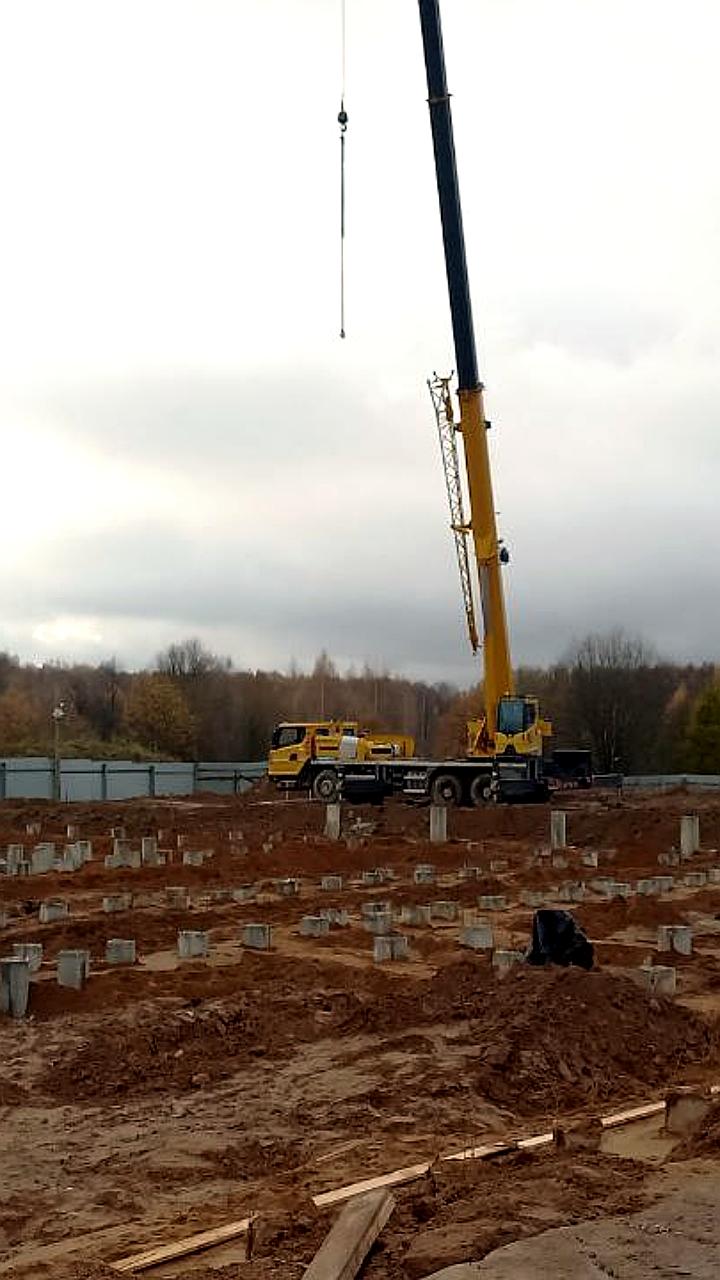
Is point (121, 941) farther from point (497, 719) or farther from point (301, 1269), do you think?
point (497, 719)

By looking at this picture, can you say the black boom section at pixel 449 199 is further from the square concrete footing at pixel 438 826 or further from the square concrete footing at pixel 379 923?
the square concrete footing at pixel 379 923

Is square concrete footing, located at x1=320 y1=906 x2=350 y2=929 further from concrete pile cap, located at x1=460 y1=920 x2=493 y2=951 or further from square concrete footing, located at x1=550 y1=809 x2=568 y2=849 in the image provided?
square concrete footing, located at x1=550 y1=809 x2=568 y2=849

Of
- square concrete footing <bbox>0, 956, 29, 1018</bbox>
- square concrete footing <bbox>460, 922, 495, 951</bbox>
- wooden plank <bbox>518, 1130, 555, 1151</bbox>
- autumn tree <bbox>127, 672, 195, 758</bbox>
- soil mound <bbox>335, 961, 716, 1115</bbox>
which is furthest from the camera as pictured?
autumn tree <bbox>127, 672, 195, 758</bbox>

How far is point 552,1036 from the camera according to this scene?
26.6 feet

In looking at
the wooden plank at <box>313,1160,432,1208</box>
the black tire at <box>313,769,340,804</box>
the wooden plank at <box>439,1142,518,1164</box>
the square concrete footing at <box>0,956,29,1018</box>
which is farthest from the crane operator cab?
the wooden plank at <box>313,1160,432,1208</box>

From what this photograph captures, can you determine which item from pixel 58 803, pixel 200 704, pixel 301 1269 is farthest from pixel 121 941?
pixel 200 704

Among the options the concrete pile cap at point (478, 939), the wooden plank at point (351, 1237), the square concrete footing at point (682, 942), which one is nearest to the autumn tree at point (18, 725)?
the concrete pile cap at point (478, 939)

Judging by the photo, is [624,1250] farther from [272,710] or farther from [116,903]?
[272,710]

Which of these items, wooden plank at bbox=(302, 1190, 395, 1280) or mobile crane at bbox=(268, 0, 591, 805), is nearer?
wooden plank at bbox=(302, 1190, 395, 1280)

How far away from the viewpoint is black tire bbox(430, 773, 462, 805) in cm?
2808

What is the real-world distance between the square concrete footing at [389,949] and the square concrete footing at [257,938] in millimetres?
1212

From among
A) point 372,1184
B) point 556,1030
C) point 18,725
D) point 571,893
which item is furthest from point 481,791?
point 18,725

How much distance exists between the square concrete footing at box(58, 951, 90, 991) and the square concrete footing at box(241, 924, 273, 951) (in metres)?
2.30

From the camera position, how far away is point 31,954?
11.2 m
